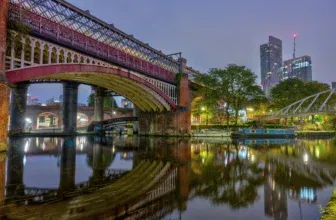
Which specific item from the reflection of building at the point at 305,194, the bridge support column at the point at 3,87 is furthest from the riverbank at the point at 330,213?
the bridge support column at the point at 3,87

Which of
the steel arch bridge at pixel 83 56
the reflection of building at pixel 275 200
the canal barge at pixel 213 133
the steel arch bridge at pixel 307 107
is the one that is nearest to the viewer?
the reflection of building at pixel 275 200

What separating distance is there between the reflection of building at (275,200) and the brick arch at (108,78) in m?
21.1

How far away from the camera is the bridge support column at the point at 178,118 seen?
179 feet

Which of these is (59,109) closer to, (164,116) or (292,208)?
(164,116)

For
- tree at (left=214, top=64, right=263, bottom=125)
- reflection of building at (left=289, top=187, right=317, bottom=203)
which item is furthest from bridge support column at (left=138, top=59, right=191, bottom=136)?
reflection of building at (left=289, top=187, right=317, bottom=203)

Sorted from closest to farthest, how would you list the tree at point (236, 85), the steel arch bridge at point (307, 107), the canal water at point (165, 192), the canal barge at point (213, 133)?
1. the canal water at point (165, 192)
2. the canal barge at point (213, 133)
3. the tree at point (236, 85)
4. the steel arch bridge at point (307, 107)

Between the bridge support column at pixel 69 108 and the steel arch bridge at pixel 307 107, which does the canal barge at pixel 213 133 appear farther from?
the steel arch bridge at pixel 307 107

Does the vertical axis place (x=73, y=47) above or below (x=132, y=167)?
above

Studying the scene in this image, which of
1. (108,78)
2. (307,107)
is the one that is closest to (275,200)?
(108,78)

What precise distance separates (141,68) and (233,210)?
37278 millimetres

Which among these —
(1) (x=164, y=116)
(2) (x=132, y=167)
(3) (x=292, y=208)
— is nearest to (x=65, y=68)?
(2) (x=132, y=167)

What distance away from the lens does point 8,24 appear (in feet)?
71.7

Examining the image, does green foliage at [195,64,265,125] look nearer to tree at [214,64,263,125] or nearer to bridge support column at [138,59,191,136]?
tree at [214,64,263,125]

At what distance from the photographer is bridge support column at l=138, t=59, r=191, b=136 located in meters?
54.6
